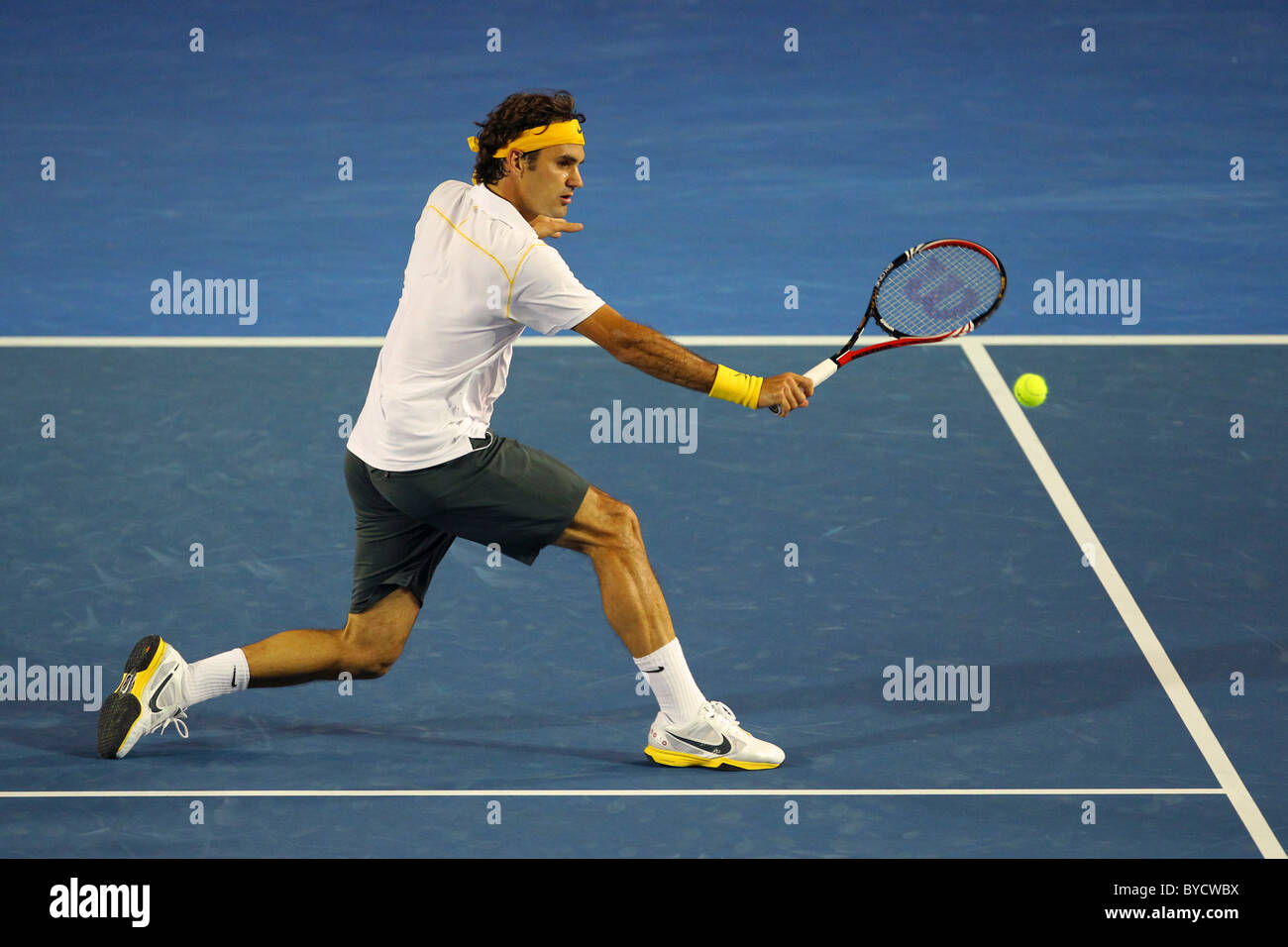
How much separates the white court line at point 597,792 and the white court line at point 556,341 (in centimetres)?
464

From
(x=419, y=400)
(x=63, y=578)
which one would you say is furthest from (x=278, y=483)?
(x=419, y=400)

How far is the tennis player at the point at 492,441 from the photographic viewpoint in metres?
6.14

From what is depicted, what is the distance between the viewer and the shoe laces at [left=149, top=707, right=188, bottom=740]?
252 inches

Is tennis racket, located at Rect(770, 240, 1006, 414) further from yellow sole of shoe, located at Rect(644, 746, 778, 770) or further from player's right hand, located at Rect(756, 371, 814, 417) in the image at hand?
yellow sole of shoe, located at Rect(644, 746, 778, 770)

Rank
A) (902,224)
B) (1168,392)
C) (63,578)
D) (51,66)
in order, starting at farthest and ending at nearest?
1. (51,66)
2. (902,224)
3. (1168,392)
4. (63,578)

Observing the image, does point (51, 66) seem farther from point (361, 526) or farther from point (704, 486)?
point (361, 526)

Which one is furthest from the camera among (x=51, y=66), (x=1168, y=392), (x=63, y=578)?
(x=51, y=66)

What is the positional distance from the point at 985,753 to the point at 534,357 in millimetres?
4493

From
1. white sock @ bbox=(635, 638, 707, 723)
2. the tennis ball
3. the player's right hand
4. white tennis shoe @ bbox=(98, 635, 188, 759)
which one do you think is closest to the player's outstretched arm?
the player's right hand

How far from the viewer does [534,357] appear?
10.3m

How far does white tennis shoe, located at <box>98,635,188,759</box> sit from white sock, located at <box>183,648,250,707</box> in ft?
0.09

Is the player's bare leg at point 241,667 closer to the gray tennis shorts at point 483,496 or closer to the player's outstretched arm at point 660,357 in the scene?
the gray tennis shorts at point 483,496

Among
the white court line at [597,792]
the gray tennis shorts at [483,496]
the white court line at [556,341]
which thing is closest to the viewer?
the white court line at [597,792]

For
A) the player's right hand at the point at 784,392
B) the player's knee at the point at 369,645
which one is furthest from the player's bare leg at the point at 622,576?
the player's knee at the point at 369,645
